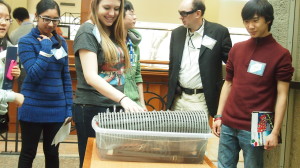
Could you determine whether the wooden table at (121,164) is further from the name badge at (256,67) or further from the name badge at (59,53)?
the name badge at (59,53)

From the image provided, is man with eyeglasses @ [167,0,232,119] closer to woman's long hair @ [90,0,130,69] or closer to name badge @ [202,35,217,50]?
name badge @ [202,35,217,50]

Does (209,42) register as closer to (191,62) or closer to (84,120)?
(191,62)

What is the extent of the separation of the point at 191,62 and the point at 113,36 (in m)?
1.06

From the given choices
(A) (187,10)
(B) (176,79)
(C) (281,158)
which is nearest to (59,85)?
(B) (176,79)

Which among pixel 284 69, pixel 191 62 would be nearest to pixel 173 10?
pixel 191 62

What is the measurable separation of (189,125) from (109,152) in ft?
0.99

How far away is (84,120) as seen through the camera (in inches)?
74.6

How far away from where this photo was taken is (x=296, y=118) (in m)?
2.39

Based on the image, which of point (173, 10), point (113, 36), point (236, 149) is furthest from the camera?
point (173, 10)

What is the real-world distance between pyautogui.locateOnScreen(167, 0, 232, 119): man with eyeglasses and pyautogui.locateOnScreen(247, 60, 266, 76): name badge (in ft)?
2.40

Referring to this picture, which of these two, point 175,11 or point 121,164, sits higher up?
point 175,11

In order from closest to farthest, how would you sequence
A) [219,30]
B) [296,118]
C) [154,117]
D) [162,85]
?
[154,117], [296,118], [219,30], [162,85]

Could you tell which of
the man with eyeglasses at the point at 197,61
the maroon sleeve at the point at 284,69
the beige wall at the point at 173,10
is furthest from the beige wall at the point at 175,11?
the maroon sleeve at the point at 284,69

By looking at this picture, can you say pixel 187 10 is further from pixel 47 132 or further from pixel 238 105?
pixel 47 132
